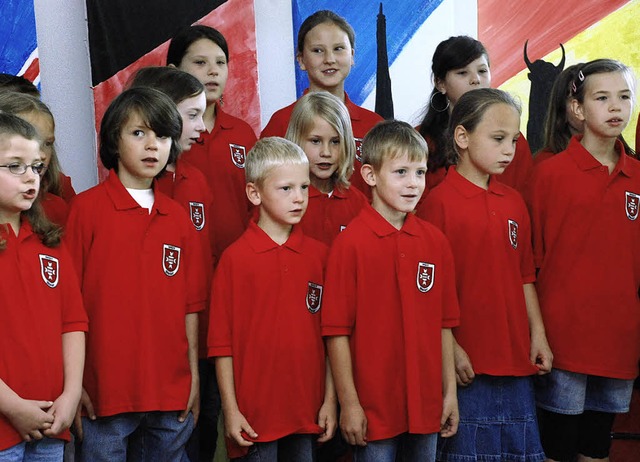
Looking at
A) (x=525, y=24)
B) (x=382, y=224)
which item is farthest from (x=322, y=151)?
(x=525, y=24)

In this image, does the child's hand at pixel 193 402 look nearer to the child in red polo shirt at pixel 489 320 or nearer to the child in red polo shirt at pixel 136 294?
the child in red polo shirt at pixel 136 294

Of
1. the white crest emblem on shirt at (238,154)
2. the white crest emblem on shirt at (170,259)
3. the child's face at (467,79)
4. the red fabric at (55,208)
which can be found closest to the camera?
the white crest emblem on shirt at (170,259)

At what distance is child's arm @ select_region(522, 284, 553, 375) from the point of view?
10.4ft

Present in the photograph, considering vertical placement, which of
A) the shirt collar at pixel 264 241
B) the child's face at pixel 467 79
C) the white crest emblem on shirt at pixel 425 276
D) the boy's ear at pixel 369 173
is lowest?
the white crest emblem on shirt at pixel 425 276

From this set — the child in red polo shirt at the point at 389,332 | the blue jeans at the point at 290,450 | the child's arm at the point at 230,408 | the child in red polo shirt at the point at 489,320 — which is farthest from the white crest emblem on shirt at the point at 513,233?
the child's arm at the point at 230,408

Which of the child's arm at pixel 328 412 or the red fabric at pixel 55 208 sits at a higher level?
the red fabric at pixel 55 208

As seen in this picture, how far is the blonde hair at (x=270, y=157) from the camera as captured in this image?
9.60ft

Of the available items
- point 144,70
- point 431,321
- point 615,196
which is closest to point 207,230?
point 144,70

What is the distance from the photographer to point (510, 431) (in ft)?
10.1

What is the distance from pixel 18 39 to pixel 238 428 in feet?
7.51

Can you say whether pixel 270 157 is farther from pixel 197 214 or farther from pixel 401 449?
pixel 401 449

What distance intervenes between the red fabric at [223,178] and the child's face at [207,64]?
17 cm

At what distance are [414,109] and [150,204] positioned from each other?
2.15 meters

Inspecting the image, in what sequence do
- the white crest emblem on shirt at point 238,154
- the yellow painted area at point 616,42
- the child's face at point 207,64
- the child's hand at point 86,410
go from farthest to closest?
1. the yellow painted area at point 616,42
2. the child's face at point 207,64
3. the white crest emblem on shirt at point 238,154
4. the child's hand at point 86,410
